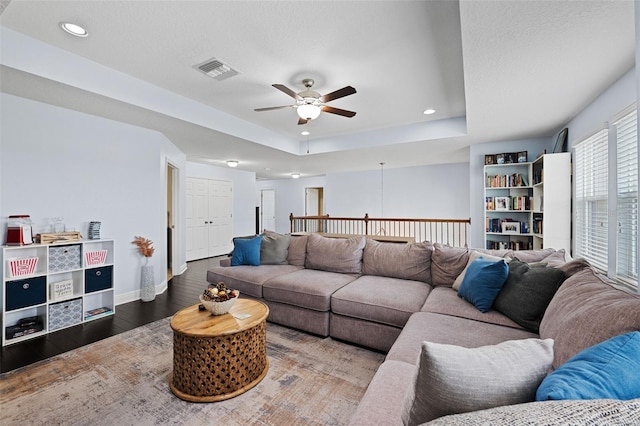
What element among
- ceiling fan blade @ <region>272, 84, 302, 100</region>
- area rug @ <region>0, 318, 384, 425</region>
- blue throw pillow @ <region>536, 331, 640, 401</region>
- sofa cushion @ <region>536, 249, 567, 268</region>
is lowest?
area rug @ <region>0, 318, 384, 425</region>

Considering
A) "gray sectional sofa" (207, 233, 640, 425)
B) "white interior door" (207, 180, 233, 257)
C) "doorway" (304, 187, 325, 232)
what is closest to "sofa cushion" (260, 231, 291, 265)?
"gray sectional sofa" (207, 233, 640, 425)

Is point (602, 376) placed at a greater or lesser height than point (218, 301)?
greater

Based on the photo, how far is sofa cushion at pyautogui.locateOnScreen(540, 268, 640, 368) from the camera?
39.8 inches

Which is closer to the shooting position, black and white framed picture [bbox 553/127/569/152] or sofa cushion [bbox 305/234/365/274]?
sofa cushion [bbox 305/234/365/274]

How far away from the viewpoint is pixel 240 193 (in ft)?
26.4

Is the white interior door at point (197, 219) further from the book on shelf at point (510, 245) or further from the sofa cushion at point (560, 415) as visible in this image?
the sofa cushion at point (560, 415)

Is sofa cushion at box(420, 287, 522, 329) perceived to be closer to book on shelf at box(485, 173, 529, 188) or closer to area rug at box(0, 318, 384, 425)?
area rug at box(0, 318, 384, 425)

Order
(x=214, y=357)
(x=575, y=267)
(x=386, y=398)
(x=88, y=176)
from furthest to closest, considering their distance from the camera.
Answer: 1. (x=88, y=176)
2. (x=214, y=357)
3. (x=575, y=267)
4. (x=386, y=398)

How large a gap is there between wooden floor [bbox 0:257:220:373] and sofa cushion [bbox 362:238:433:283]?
2516 mm

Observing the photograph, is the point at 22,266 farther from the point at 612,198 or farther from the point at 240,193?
the point at 612,198

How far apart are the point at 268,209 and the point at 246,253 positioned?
7.82 metres

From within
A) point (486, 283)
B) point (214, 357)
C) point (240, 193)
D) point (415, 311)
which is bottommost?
point (214, 357)

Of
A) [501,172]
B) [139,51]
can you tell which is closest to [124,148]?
[139,51]

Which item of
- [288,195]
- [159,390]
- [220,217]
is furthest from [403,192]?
[159,390]
